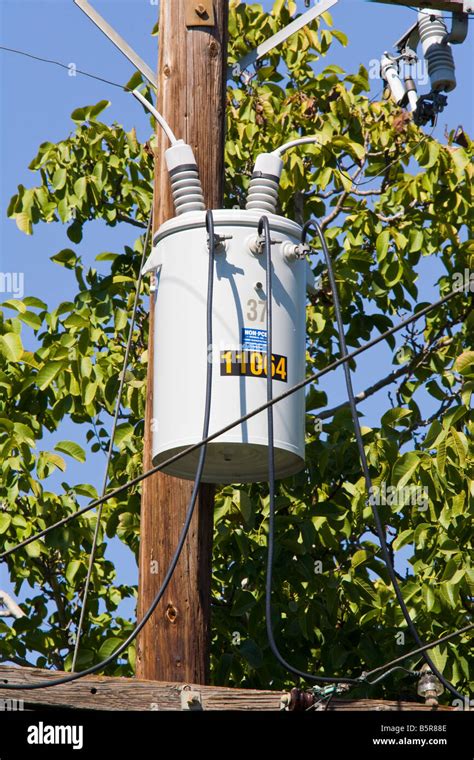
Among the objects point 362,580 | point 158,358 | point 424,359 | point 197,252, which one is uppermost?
point 424,359

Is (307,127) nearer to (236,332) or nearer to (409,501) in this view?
(409,501)

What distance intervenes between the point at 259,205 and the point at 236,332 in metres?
0.56

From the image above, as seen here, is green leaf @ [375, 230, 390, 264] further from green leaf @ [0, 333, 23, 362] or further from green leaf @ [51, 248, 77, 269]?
green leaf @ [0, 333, 23, 362]

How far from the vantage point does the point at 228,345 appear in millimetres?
4535

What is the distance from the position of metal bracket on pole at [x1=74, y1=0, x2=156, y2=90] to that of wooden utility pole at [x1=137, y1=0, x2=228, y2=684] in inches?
4.2

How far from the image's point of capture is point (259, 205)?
489 centimetres

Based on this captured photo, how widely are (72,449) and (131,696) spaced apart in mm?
2681

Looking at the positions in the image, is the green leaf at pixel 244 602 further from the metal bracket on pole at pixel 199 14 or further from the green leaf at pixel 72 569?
the metal bracket on pole at pixel 199 14

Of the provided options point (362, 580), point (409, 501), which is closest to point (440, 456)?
point (409, 501)

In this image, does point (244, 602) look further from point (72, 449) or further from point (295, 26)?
point (295, 26)

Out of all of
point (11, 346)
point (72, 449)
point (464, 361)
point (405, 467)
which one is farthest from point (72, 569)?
point (464, 361)

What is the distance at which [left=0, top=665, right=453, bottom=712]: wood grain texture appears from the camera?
3.90 metres

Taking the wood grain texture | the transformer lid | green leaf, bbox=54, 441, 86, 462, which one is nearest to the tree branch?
green leaf, bbox=54, 441, 86, 462

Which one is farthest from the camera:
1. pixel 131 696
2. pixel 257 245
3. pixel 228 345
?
pixel 257 245
